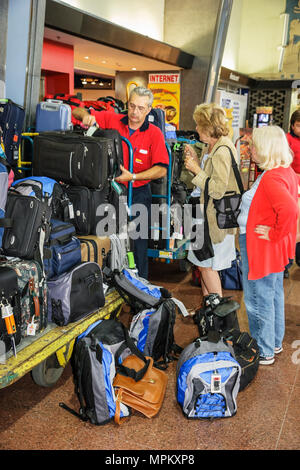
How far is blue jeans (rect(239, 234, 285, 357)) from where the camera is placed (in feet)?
11.1

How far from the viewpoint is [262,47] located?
15914 mm

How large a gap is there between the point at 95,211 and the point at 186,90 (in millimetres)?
8071

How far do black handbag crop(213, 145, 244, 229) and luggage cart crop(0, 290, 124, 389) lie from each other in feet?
3.66

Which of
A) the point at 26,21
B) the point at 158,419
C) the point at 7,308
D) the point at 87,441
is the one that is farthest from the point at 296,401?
the point at 26,21

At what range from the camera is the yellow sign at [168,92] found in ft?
36.7

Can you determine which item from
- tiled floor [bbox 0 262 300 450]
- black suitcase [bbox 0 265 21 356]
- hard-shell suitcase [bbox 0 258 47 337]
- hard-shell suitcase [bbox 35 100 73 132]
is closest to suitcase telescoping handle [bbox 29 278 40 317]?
hard-shell suitcase [bbox 0 258 47 337]

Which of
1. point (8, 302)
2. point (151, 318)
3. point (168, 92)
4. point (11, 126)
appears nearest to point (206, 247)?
point (151, 318)

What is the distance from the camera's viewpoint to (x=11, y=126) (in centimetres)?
411

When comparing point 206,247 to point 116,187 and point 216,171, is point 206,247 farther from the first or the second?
point 116,187

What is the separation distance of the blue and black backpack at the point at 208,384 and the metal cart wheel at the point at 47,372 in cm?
85

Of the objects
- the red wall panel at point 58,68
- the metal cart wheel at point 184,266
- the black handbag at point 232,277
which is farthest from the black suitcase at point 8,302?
the red wall panel at point 58,68

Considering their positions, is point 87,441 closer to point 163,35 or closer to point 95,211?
point 95,211

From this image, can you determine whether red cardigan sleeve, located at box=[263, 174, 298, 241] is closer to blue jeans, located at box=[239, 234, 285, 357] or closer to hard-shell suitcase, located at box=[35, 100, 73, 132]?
blue jeans, located at box=[239, 234, 285, 357]

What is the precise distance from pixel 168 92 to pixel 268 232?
8.88m
